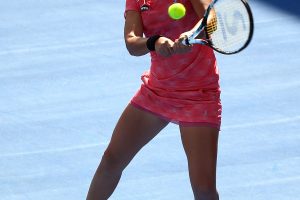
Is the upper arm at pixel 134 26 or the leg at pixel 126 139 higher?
the upper arm at pixel 134 26

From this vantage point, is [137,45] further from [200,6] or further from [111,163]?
[111,163]

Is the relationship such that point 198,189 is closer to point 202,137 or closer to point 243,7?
point 202,137

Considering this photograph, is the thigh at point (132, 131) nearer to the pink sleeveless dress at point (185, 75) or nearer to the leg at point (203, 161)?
the pink sleeveless dress at point (185, 75)

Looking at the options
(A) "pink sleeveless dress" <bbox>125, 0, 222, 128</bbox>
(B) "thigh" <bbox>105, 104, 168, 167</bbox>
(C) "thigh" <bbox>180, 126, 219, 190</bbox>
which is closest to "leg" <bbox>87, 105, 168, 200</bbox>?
(B) "thigh" <bbox>105, 104, 168, 167</bbox>

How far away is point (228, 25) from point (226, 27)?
0.04 feet

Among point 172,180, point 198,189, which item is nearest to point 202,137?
point 198,189

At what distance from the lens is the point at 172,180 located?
5.63 m

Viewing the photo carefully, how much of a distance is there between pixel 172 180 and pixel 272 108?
1.34m

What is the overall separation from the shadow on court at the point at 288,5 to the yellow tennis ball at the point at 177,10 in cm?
455

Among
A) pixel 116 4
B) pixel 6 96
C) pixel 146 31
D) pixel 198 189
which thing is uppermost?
pixel 146 31

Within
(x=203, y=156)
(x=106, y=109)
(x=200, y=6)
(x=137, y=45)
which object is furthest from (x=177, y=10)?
(x=106, y=109)

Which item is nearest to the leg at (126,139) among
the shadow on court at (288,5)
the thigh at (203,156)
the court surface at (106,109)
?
the thigh at (203,156)

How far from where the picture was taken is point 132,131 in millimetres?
4641

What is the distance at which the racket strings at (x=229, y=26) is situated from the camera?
14.1ft
